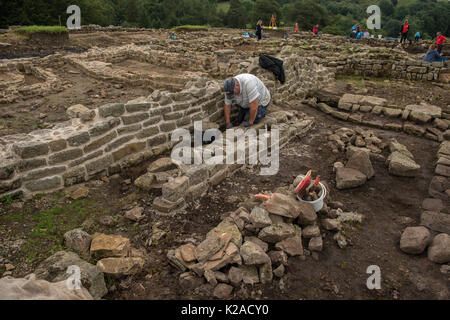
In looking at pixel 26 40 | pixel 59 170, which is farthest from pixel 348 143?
pixel 26 40

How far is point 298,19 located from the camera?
56719 mm

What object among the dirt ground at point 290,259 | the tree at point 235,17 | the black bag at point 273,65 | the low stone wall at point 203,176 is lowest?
the dirt ground at point 290,259

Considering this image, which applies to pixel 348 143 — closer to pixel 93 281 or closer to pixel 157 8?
pixel 93 281

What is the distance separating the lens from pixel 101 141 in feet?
15.4

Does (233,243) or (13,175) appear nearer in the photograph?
(233,243)

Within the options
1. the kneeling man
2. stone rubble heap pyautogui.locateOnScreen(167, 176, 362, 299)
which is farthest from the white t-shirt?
stone rubble heap pyautogui.locateOnScreen(167, 176, 362, 299)

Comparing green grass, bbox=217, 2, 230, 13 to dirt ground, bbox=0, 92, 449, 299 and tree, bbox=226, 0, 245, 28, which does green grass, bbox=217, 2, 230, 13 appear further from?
dirt ground, bbox=0, 92, 449, 299

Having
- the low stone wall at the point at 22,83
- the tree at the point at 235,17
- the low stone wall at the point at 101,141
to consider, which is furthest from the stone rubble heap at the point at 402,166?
the tree at the point at 235,17

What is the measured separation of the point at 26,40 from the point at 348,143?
2009cm

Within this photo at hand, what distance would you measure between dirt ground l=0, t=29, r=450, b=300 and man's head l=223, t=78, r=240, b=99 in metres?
1.59

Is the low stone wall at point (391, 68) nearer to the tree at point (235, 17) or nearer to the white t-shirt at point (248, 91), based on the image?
the white t-shirt at point (248, 91)

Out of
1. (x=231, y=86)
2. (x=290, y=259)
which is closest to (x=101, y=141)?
(x=231, y=86)

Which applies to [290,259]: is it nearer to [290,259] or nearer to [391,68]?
[290,259]

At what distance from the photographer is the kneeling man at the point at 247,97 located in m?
5.96
